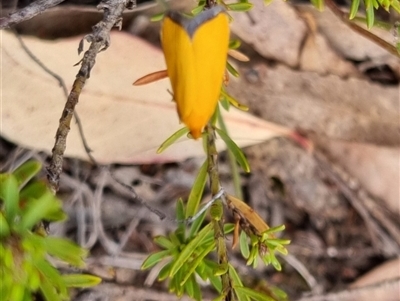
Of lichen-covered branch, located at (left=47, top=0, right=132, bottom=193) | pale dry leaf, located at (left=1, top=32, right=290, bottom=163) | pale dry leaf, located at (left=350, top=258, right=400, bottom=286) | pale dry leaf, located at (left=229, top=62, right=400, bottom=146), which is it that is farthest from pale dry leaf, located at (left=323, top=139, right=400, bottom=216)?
lichen-covered branch, located at (left=47, top=0, right=132, bottom=193)

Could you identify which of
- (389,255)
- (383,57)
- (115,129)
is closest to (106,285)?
(115,129)

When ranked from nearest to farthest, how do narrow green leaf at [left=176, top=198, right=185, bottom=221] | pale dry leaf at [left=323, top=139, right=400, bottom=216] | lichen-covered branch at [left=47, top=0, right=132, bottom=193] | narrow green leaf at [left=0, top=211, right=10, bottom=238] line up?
1. narrow green leaf at [left=0, top=211, right=10, bottom=238]
2. lichen-covered branch at [left=47, top=0, right=132, bottom=193]
3. narrow green leaf at [left=176, top=198, right=185, bottom=221]
4. pale dry leaf at [left=323, top=139, right=400, bottom=216]

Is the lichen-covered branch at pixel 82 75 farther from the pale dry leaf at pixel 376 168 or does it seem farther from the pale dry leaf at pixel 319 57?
the pale dry leaf at pixel 376 168

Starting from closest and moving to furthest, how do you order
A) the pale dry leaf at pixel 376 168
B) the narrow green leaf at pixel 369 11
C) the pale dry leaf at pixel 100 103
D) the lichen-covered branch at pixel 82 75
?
the lichen-covered branch at pixel 82 75
the narrow green leaf at pixel 369 11
the pale dry leaf at pixel 100 103
the pale dry leaf at pixel 376 168

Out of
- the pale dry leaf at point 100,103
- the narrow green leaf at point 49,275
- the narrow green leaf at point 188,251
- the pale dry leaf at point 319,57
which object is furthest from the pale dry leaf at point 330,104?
the narrow green leaf at point 49,275

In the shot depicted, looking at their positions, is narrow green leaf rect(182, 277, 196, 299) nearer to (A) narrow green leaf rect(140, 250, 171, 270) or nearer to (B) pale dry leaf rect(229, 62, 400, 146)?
(A) narrow green leaf rect(140, 250, 171, 270)

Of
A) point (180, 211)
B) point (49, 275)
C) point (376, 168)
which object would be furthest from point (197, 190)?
point (376, 168)
